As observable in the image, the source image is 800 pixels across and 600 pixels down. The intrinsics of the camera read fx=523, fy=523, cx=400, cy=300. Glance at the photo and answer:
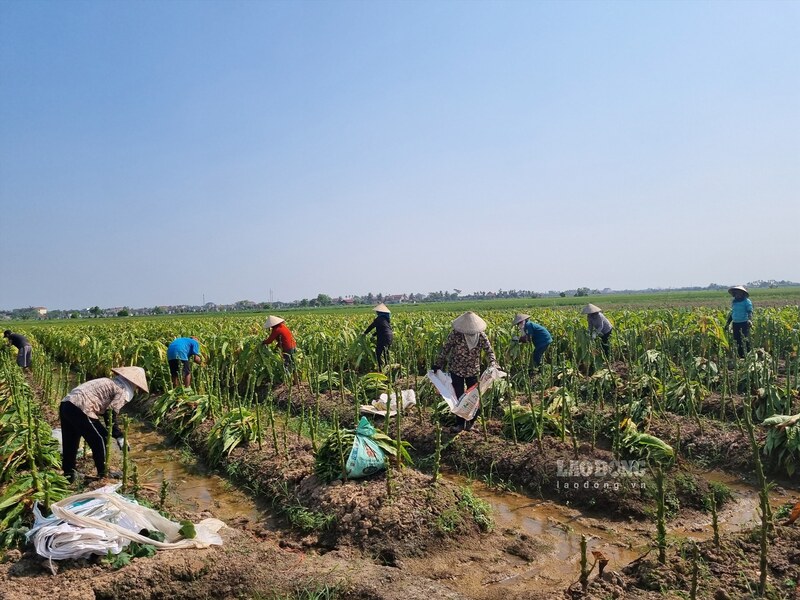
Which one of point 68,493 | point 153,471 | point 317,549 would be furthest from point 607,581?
point 153,471

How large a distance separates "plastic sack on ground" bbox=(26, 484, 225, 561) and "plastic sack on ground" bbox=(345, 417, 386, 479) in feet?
4.40

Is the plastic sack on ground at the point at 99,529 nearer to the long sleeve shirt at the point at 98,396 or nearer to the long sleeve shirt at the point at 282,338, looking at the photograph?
the long sleeve shirt at the point at 98,396

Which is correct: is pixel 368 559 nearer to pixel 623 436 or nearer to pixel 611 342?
pixel 623 436

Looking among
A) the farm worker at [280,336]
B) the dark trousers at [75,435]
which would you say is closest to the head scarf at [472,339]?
the farm worker at [280,336]

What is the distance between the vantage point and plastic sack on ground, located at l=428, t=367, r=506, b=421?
264 inches

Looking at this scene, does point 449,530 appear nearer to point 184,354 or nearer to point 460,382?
point 460,382

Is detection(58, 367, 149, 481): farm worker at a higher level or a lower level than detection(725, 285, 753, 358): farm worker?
lower

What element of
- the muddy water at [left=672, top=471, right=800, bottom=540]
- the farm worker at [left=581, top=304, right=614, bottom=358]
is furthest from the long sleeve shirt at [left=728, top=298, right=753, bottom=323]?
the muddy water at [left=672, top=471, right=800, bottom=540]

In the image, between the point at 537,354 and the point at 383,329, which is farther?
the point at 383,329

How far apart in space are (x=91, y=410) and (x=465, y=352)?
4.45 meters

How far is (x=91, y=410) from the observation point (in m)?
5.48

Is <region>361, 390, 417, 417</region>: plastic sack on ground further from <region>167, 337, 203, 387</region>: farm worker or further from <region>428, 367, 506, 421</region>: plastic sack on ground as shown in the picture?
<region>167, 337, 203, 387</region>: farm worker

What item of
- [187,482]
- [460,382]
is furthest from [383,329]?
[187,482]

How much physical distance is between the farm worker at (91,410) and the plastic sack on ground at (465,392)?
3.57 metres
